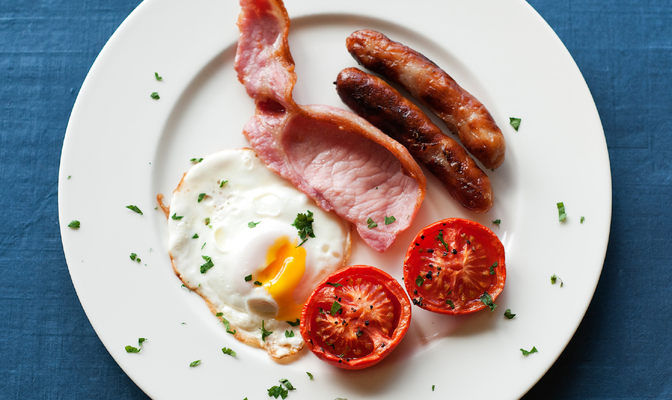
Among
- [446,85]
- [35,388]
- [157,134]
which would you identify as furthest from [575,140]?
[35,388]

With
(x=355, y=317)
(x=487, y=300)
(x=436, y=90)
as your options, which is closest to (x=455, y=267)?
(x=487, y=300)

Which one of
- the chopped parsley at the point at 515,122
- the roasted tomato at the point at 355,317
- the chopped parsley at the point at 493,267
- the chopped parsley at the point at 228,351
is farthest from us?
the chopped parsley at the point at 515,122

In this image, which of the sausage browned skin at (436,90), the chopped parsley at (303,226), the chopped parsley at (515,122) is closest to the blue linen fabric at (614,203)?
the chopped parsley at (515,122)

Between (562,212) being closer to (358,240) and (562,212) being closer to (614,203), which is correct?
(614,203)

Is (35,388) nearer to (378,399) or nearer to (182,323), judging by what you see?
(182,323)

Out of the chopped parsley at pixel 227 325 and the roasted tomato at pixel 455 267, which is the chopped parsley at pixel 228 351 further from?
the roasted tomato at pixel 455 267

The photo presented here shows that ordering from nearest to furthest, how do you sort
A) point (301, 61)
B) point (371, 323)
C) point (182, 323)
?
point (371, 323) < point (182, 323) < point (301, 61)

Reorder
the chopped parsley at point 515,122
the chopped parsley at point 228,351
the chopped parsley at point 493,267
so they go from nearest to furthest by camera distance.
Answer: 1. the chopped parsley at point 493,267
2. the chopped parsley at point 228,351
3. the chopped parsley at point 515,122
